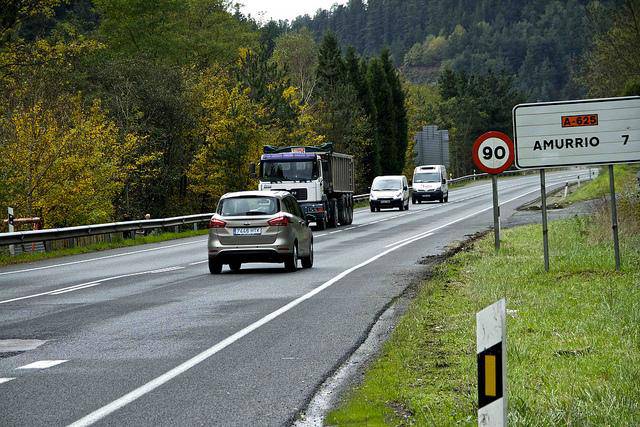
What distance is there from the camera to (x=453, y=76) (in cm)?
15025

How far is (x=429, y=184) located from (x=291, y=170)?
27787 mm

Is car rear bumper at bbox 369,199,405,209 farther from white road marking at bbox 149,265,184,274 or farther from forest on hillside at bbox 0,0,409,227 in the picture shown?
white road marking at bbox 149,265,184,274

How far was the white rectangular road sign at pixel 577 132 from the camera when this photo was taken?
17406mm

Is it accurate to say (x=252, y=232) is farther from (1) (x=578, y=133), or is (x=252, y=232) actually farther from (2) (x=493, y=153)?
(1) (x=578, y=133)

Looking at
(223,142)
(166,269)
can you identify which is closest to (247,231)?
(166,269)

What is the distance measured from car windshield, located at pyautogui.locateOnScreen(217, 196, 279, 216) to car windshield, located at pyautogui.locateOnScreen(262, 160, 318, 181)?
64.7ft

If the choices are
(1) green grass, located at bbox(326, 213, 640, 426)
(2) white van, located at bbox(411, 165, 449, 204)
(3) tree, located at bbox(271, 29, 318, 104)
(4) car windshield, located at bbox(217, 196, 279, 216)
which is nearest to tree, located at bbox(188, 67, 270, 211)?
(2) white van, located at bbox(411, 165, 449, 204)

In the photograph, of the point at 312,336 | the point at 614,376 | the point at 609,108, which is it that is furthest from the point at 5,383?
the point at 609,108

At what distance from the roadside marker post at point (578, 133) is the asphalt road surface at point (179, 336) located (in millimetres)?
3176

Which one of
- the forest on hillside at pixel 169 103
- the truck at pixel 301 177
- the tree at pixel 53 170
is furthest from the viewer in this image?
the truck at pixel 301 177

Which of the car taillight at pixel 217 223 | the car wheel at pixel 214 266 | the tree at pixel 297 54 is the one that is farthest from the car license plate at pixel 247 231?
the tree at pixel 297 54

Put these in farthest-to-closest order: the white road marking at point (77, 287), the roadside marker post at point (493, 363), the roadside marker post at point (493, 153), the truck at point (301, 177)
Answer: the truck at point (301, 177), the roadside marker post at point (493, 153), the white road marking at point (77, 287), the roadside marker post at point (493, 363)

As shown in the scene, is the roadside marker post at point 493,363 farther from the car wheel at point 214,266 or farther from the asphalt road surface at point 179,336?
the car wheel at point 214,266

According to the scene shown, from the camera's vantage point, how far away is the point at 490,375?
5.71 metres
